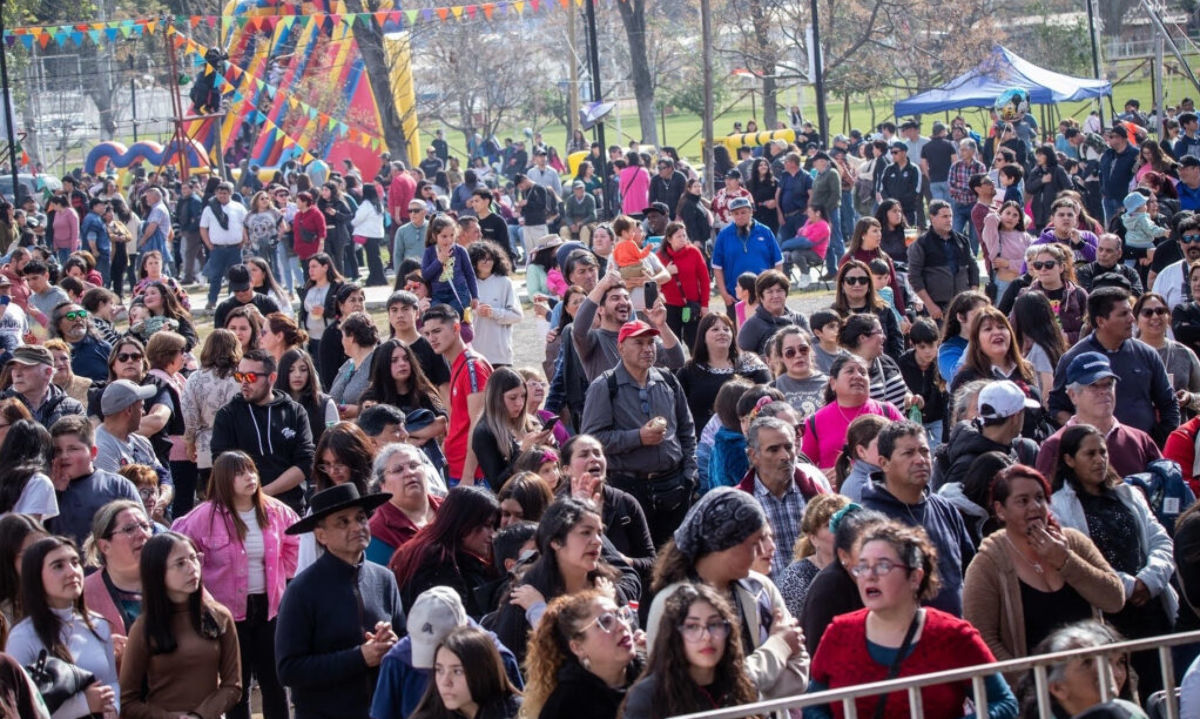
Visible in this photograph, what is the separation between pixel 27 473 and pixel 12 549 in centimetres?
133

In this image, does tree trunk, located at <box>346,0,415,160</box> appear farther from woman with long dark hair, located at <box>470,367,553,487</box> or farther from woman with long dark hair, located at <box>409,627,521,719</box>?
woman with long dark hair, located at <box>409,627,521,719</box>

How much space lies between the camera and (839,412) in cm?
825

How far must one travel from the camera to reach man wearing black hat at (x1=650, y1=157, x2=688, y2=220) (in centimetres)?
2253

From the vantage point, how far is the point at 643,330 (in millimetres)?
8547

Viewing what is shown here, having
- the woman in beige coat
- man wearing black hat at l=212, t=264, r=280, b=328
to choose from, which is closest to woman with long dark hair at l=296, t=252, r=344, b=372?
man wearing black hat at l=212, t=264, r=280, b=328

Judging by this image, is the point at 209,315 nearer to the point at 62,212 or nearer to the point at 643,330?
the point at 62,212

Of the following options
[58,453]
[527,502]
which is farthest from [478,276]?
[527,502]

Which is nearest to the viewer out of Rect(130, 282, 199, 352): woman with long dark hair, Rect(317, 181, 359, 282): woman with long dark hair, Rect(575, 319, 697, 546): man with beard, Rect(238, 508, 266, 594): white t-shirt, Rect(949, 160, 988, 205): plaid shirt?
Rect(238, 508, 266, 594): white t-shirt

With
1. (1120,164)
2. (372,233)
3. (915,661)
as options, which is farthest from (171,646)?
(372,233)

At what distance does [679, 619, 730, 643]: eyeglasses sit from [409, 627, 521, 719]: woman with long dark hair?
726mm

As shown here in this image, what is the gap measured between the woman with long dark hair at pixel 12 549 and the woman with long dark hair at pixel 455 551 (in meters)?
1.47

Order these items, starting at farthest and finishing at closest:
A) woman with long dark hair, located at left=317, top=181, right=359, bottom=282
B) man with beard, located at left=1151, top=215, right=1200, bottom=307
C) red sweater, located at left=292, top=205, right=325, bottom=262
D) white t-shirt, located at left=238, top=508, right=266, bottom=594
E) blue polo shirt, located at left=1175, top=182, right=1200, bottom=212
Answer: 1. woman with long dark hair, located at left=317, top=181, right=359, bottom=282
2. red sweater, located at left=292, top=205, right=325, bottom=262
3. blue polo shirt, located at left=1175, top=182, right=1200, bottom=212
4. man with beard, located at left=1151, top=215, right=1200, bottom=307
5. white t-shirt, located at left=238, top=508, right=266, bottom=594

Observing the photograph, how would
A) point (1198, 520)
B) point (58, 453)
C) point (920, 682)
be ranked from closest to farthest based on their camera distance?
point (920, 682), point (1198, 520), point (58, 453)

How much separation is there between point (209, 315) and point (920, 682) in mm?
19081
